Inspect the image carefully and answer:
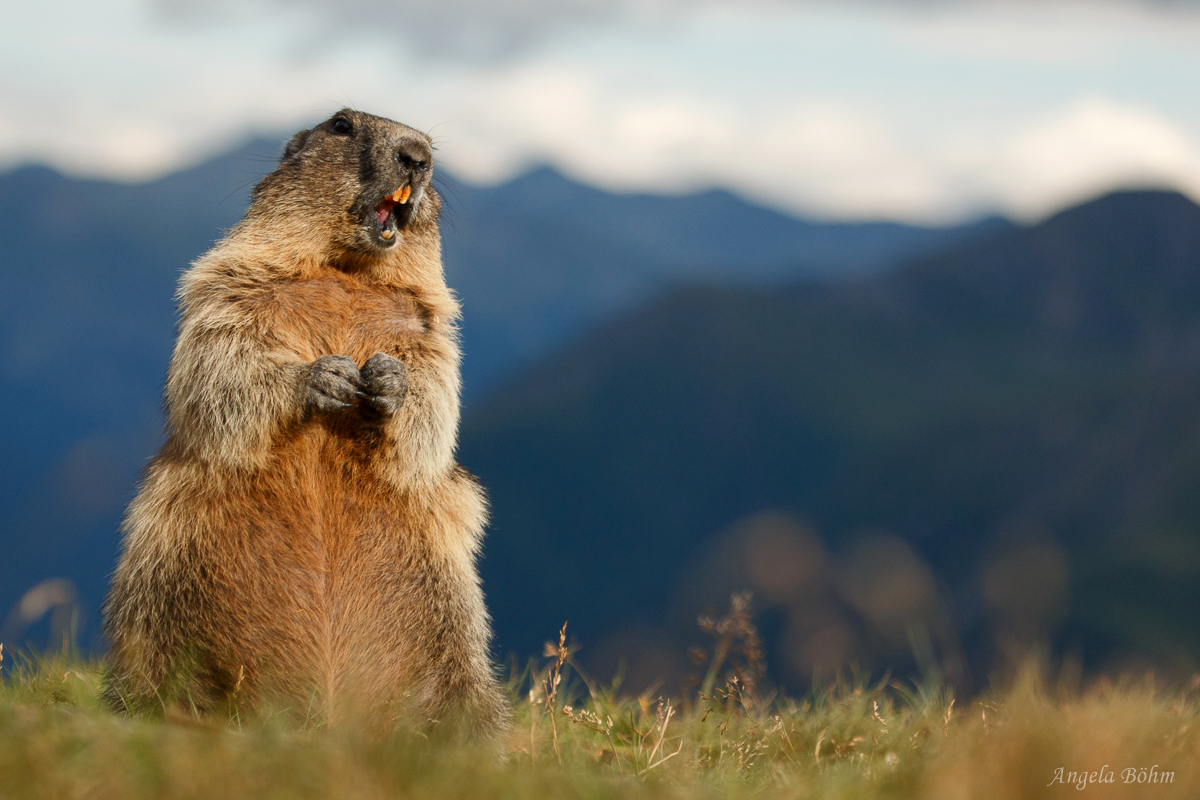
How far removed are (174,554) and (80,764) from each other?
92.1 inches

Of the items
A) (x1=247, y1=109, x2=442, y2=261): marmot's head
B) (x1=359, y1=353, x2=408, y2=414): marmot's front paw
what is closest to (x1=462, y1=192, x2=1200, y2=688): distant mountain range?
(x1=247, y1=109, x2=442, y2=261): marmot's head

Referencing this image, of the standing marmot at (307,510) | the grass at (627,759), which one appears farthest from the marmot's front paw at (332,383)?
the grass at (627,759)

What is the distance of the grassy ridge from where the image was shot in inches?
120

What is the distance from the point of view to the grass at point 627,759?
9.99 feet

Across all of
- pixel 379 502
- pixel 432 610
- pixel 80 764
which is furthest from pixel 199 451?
pixel 80 764

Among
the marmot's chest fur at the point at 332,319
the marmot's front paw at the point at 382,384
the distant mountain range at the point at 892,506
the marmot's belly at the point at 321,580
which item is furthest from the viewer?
the distant mountain range at the point at 892,506

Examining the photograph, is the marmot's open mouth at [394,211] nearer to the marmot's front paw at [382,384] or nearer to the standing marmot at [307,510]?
the standing marmot at [307,510]

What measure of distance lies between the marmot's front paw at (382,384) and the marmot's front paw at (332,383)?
0.07 metres

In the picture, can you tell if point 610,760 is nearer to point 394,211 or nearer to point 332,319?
point 332,319

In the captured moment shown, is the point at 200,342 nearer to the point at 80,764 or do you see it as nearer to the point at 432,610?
the point at 432,610

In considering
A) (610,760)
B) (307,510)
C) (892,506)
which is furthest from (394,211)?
(892,506)

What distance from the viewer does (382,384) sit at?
18.0 feet

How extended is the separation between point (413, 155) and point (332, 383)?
1.93 m

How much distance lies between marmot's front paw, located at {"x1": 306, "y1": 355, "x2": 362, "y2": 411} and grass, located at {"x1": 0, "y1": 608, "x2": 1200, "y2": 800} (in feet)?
5.52
